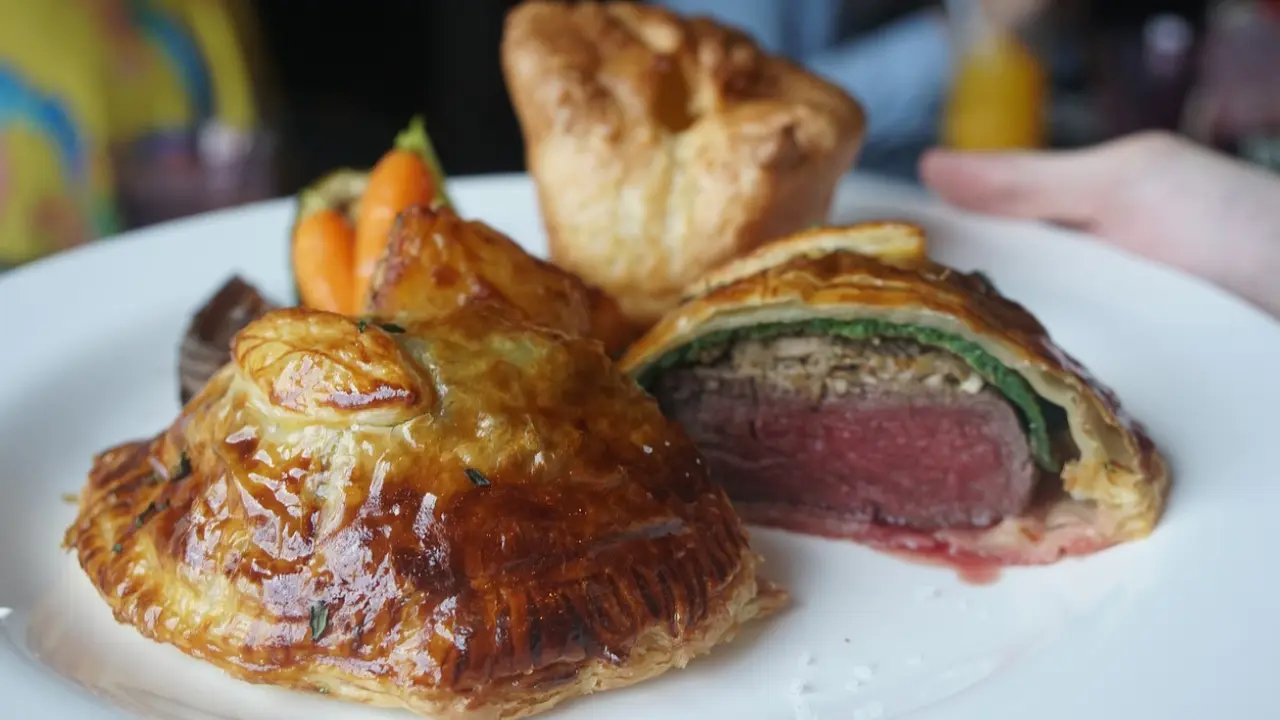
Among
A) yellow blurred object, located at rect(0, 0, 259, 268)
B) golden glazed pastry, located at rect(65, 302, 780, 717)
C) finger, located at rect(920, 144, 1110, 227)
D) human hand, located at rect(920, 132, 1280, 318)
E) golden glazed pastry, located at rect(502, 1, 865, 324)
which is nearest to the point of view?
golden glazed pastry, located at rect(65, 302, 780, 717)

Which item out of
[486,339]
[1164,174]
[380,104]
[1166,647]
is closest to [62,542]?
→ [486,339]

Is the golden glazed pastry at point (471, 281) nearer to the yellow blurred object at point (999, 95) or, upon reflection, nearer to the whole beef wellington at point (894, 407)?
the whole beef wellington at point (894, 407)

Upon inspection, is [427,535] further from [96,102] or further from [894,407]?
[96,102]

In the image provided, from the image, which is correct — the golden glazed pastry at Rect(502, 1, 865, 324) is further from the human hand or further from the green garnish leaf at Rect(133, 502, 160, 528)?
the green garnish leaf at Rect(133, 502, 160, 528)

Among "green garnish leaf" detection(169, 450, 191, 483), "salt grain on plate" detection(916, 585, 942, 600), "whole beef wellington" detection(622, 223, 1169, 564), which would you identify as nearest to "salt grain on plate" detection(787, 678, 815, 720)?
"salt grain on plate" detection(916, 585, 942, 600)

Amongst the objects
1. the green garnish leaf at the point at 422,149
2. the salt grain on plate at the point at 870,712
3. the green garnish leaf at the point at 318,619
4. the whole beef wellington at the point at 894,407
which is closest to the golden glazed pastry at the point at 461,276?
the whole beef wellington at the point at 894,407

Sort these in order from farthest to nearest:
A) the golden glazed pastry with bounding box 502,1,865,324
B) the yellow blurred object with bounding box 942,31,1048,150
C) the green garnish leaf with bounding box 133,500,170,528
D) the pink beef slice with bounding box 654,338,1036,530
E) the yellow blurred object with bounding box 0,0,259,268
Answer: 1. the yellow blurred object with bounding box 942,31,1048,150
2. the yellow blurred object with bounding box 0,0,259,268
3. the golden glazed pastry with bounding box 502,1,865,324
4. the pink beef slice with bounding box 654,338,1036,530
5. the green garnish leaf with bounding box 133,500,170,528

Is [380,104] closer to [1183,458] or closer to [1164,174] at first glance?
[1164,174]
